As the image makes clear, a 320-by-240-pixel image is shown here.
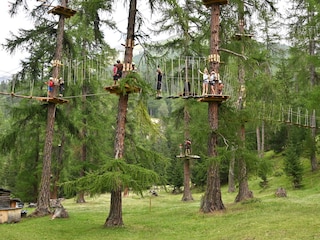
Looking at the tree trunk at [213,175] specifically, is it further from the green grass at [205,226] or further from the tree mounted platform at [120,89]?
the tree mounted platform at [120,89]

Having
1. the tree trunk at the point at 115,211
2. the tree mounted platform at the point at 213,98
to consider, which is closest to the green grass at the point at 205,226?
the tree trunk at the point at 115,211

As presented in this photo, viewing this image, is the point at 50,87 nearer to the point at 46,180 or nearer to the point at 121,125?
the point at 46,180

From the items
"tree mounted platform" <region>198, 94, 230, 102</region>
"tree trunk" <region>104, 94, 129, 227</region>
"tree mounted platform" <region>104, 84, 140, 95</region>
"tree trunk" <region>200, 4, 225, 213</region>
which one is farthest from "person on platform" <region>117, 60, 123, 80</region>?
"tree trunk" <region>200, 4, 225, 213</region>

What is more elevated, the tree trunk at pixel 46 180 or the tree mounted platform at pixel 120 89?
the tree mounted platform at pixel 120 89

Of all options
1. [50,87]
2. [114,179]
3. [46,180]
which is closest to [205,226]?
[114,179]

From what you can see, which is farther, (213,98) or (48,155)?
(48,155)

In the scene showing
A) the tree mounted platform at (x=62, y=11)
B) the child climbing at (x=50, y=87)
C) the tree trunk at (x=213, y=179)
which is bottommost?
the tree trunk at (x=213, y=179)

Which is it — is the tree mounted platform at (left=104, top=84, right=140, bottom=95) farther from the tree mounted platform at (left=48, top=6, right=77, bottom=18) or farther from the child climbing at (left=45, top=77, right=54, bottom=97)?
the tree mounted platform at (left=48, top=6, right=77, bottom=18)

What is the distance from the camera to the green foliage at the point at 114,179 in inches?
386

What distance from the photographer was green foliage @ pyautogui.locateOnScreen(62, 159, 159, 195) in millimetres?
9805

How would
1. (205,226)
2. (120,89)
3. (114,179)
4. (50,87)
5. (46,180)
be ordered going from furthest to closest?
(46,180)
(50,87)
(120,89)
(205,226)
(114,179)

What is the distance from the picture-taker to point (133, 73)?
1121 cm

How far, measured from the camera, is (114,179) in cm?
972

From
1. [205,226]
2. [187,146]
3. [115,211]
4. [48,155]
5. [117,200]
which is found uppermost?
[187,146]
